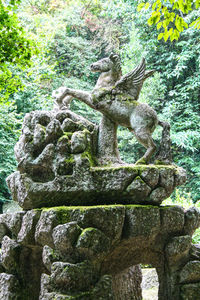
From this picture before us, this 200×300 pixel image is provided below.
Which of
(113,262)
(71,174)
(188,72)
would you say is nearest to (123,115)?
(71,174)

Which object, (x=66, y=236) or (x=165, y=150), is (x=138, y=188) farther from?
(x=66, y=236)

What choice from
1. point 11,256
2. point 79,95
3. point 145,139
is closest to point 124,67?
point 79,95

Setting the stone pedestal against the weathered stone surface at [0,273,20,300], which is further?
the weathered stone surface at [0,273,20,300]

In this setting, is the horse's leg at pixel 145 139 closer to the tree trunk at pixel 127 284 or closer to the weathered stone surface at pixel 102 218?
the weathered stone surface at pixel 102 218

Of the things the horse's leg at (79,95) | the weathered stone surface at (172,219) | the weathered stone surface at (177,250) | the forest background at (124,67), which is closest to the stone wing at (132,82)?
the horse's leg at (79,95)

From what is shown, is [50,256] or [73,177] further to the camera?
[73,177]

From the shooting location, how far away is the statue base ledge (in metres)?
3.45

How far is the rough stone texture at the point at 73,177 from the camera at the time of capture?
11.3ft

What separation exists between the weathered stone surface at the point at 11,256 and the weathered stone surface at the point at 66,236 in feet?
2.58

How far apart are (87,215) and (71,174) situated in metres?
0.57

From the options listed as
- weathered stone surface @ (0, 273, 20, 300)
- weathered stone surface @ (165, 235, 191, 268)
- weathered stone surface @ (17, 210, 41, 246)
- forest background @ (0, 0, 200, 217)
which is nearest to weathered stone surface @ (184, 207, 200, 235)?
weathered stone surface @ (165, 235, 191, 268)

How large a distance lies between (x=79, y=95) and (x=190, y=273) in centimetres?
243

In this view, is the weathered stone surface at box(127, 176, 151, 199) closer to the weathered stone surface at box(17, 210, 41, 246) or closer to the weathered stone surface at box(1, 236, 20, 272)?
the weathered stone surface at box(17, 210, 41, 246)

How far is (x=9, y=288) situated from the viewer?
3.45 meters
